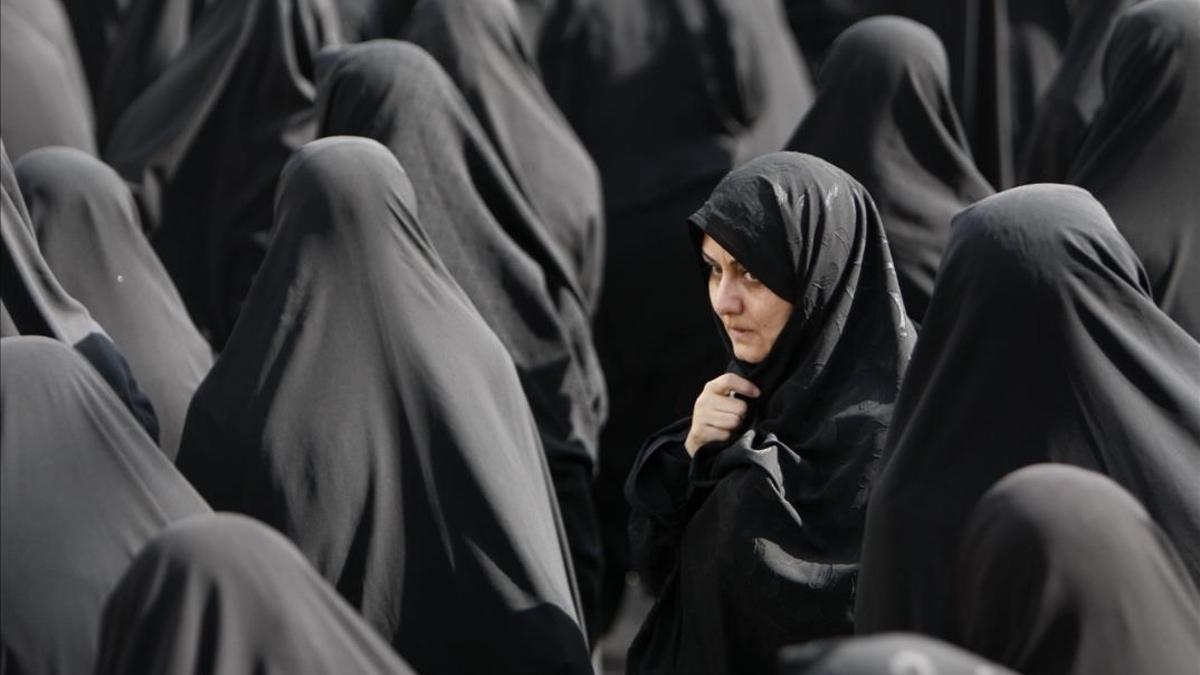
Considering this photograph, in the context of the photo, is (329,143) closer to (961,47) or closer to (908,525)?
(908,525)

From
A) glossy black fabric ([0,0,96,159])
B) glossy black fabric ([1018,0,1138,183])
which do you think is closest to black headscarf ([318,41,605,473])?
glossy black fabric ([0,0,96,159])

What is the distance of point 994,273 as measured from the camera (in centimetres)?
439

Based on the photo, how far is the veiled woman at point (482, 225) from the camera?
6.67m

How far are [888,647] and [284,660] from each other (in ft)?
2.97

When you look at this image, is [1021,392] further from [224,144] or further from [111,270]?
[224,144]

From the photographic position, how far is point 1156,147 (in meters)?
6.33

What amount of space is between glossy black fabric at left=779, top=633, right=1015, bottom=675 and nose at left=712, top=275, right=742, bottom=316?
5.43 feet

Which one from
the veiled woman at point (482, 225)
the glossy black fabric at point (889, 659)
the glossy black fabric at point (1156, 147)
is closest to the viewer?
the glossy black fabric at point (889, 659)

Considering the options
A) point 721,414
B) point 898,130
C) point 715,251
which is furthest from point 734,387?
point 898,130

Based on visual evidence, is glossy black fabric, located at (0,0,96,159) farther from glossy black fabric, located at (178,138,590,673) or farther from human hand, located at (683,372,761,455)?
human hand, located at (683,372,761,455)

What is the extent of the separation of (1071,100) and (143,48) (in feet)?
8.93

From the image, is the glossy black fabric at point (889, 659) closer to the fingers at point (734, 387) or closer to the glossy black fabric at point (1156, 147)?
the fingers at point (734, 387)

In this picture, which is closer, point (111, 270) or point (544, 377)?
point (111, 270)

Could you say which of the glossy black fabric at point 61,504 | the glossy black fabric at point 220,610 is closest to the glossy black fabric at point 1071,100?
the glossy black fabric at point 61,504
